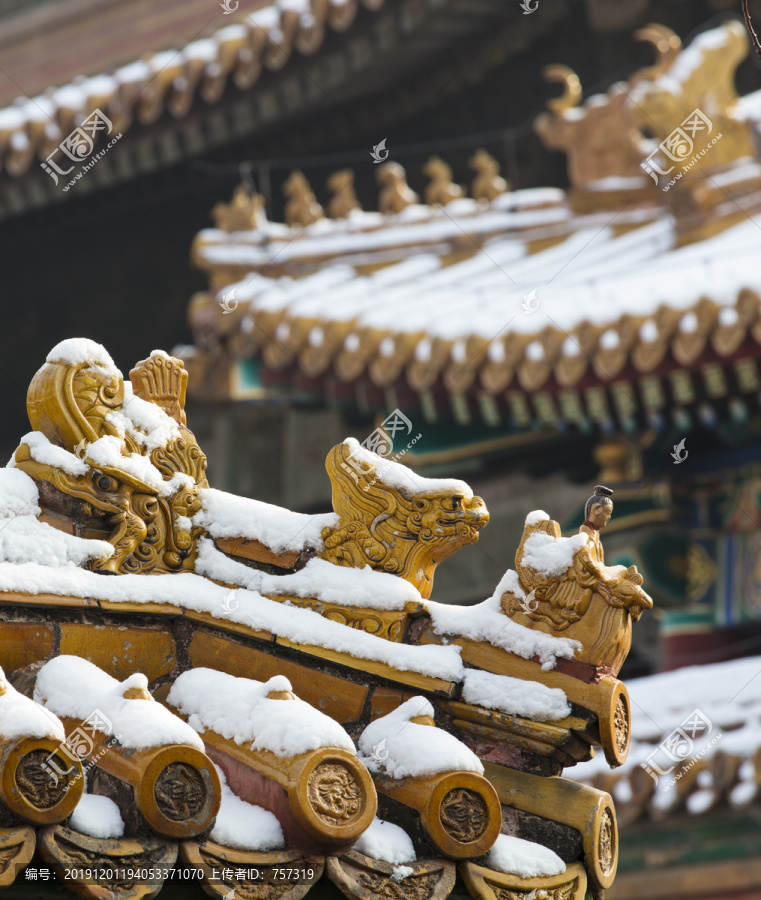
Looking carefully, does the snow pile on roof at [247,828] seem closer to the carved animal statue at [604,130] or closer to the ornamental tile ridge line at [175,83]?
the carved animal statue at [604,130]

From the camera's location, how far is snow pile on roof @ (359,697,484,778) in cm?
267

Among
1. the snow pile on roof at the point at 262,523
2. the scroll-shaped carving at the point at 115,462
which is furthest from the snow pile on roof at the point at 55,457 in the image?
the snow pile on roof at the point at 262,523

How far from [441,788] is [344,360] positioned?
6201 millimetres

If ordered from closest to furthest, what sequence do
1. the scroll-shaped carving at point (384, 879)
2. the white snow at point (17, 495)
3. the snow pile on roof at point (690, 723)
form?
the scroll-shaped carving at point (384, 879) < the white snow at point (17, 495) < the snow pile on roof at point (690, 723)

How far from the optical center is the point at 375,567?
2.95 meters

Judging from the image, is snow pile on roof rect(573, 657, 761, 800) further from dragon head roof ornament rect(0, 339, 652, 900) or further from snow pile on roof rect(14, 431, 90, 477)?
snow pile on roof rect(14, 431, 90, 477)

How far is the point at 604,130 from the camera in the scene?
9469mm

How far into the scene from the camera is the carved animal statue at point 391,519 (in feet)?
9.62

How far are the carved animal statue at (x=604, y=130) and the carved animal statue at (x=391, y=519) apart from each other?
6.79m

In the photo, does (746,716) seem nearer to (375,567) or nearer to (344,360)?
→ (344,360)

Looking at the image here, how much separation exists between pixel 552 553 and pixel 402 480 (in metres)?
0.32

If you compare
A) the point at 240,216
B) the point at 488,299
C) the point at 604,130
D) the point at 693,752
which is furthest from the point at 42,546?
the point at 604,130

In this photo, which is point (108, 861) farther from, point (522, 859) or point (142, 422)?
point (142, 422)

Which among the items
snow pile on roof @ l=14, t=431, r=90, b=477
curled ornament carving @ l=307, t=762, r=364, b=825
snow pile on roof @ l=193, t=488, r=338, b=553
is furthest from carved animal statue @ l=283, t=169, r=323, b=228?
curled ornament carving @ l=307, t=762, r=364, b=825
